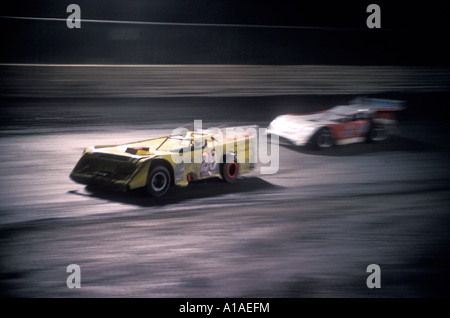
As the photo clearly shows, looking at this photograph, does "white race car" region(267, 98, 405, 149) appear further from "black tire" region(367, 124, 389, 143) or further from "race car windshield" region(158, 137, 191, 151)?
"race car windshield" region(158, 137, 191, 151)

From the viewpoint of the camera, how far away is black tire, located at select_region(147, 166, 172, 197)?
7.22 m

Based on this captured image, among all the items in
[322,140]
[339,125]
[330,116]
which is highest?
[330,116]

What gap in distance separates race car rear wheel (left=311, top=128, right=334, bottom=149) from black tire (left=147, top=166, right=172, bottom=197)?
14.6 ft

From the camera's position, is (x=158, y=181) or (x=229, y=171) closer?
(x=158, y=181)

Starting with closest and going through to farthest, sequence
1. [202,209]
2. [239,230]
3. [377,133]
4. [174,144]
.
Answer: [239,230] → [202,209] → [174,144] → [377,133]

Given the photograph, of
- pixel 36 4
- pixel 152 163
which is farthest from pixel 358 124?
pixel 36 4

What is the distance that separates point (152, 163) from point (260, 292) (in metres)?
3.10

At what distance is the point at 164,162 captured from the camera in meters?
7.38

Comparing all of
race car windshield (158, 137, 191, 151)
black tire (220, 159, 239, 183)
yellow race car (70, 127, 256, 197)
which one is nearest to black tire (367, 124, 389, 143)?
yellow race car (70, 127, 256, 197)

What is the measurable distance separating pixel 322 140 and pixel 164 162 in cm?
483

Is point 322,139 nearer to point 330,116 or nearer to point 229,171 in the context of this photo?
point 330,116

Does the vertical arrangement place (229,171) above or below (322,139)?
below

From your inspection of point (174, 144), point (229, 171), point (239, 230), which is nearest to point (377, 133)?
point (229, 171)

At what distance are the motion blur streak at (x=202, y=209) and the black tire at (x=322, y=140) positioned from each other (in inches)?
7.6
